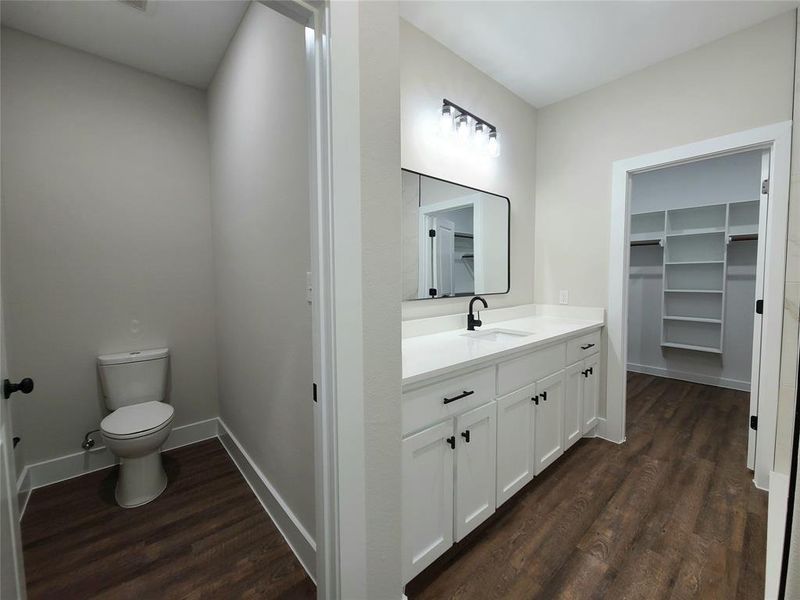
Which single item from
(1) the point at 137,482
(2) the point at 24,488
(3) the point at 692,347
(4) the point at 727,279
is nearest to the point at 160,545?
(1) the point at 137,482

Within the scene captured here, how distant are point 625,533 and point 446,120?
7.76 ft

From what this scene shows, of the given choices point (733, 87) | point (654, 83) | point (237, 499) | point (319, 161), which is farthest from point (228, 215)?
point (733, 87)

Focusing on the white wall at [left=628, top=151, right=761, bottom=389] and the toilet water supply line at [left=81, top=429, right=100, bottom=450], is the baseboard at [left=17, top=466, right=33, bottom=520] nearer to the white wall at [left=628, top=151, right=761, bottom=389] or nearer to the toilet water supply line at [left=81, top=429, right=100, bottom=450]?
the toilet water supply line at [left=81, top=429, right=100, bottom=450]

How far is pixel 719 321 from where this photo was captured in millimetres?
3475

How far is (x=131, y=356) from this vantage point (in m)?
2.11

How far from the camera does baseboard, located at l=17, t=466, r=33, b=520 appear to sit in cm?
177

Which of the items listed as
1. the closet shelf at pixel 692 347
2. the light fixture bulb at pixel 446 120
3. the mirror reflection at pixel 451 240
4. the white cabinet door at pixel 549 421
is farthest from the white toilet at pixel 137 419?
the closet shelf at pixel 692 347

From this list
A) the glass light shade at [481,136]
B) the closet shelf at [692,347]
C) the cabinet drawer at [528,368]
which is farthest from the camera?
the closet shelf at [692,347]

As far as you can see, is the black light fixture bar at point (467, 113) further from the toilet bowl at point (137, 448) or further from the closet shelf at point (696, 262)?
the closet shelf at point (696, 262)

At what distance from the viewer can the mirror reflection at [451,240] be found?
1.96m

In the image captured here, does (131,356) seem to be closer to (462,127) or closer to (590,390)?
(462,127)

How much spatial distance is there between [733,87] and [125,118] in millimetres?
3681

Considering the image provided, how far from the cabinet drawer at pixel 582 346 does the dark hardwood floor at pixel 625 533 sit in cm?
68

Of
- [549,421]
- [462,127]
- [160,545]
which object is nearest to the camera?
[160,545]
